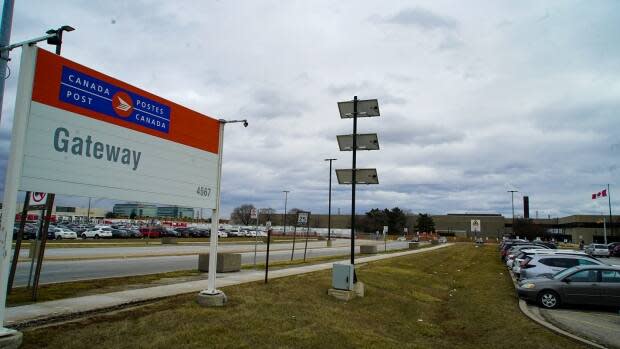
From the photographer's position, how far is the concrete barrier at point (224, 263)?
17000 millimetres

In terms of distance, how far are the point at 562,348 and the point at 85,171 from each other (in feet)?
30.0

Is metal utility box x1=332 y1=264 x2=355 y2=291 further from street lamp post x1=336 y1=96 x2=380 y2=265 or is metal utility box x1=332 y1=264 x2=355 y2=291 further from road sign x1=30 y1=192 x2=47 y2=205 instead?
road sign x1=30 y1=192 x2=47 y2=205

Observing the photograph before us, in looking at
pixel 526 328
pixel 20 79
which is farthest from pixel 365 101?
pixel 20 79

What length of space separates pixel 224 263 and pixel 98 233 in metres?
41.7

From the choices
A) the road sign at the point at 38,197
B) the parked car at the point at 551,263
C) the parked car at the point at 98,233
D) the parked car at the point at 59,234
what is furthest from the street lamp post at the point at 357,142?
the parked car at the point at 98,233

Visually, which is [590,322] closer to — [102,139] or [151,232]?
[102,139]

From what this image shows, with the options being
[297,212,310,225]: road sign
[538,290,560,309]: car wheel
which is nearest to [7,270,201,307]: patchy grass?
[297,212,310,225]: road sign

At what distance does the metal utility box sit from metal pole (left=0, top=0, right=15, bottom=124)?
356 inches

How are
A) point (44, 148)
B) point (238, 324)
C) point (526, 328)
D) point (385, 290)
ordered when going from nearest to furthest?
1. point (44, 148)
2. point (238, 324)
3. point (526, 328)
4. point (385, 290)

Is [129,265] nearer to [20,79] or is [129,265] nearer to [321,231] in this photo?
[20,79]

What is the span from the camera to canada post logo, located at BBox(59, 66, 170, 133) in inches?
269

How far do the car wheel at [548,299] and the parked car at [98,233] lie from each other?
4946 centimetres

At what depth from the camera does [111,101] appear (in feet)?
24.6

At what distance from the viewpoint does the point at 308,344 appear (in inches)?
307
